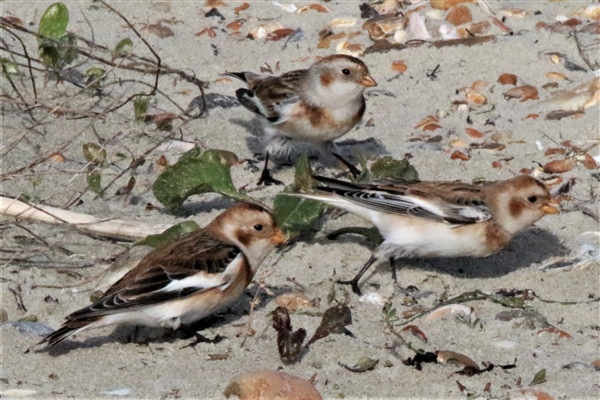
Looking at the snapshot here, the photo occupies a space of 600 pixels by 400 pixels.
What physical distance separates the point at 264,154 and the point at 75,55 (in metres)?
1.17

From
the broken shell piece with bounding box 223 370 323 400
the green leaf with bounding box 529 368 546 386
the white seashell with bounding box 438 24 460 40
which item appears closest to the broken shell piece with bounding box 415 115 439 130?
the white seashell with bounding box 438 24 460 40

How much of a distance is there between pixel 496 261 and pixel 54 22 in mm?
2824

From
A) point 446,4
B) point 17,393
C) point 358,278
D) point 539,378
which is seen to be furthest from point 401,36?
point 17,393

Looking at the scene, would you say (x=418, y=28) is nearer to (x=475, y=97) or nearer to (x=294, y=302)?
(x=475, y=97)

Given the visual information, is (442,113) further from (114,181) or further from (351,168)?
(114,181)

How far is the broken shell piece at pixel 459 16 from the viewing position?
7512 millimetres

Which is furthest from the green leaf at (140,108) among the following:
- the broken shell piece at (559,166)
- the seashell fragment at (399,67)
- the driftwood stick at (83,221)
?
the broken shell piece at (559,166)

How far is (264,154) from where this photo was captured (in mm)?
6699

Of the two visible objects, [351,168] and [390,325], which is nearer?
[390,325]

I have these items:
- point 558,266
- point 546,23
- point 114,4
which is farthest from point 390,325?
point 114,4

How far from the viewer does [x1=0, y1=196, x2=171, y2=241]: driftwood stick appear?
541 centimetres

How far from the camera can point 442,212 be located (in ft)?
17.5

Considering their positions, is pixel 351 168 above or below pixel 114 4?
below

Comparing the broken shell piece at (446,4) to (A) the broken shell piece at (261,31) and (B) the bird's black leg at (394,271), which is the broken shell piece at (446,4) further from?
(B) the bird's black leg at (394,271)
